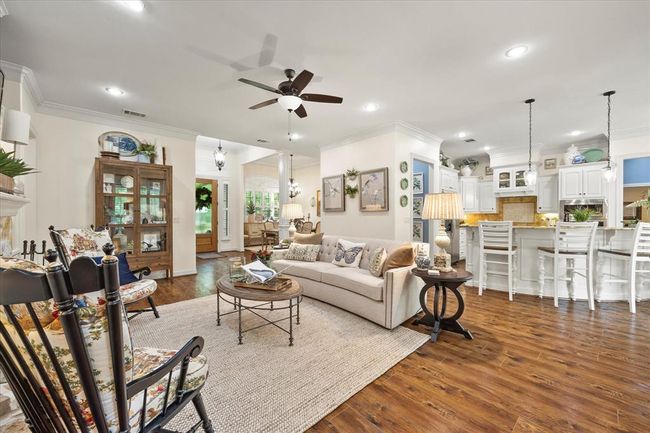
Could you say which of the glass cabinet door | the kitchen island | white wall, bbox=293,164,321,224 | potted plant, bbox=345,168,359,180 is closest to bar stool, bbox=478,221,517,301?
the kitchen island

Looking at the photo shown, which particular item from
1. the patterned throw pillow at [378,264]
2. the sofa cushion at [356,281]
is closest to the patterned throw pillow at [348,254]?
the sofa cushion at [356,281]

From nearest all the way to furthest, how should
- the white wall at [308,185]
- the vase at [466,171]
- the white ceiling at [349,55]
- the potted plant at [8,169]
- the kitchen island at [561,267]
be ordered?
the potted plant at [8,169]
the white ceiling at [349,55]
the kitchen island at [561,267]
the vase at [466,171]
the white wall at [308,185]

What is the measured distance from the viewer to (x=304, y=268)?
12.4ft

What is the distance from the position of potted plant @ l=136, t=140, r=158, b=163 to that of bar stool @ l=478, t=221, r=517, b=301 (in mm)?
5387

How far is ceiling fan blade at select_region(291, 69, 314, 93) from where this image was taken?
2.44m

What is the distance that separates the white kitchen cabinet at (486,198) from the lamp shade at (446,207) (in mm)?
4786

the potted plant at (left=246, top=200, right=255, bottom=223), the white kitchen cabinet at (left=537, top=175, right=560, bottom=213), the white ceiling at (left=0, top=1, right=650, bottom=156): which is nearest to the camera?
the white ceiling at (left=0, top=1, right=650, bottom=156)

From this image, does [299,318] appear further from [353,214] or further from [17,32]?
[17,32]

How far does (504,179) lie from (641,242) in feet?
11.2

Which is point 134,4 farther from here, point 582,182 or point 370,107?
point 582,182

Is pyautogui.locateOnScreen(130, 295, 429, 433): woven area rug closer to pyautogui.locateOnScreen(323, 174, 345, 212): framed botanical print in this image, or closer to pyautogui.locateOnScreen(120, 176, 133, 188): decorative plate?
pyautogui.locateOnScreen(120, 176, 133, 188): decorative plate

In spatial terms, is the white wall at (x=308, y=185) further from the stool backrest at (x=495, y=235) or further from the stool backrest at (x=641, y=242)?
the stool backrest at (x=641, y=242)

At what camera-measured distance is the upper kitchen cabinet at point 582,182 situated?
525 centimetres

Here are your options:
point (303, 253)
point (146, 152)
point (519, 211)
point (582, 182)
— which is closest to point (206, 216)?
point (146, 152)
